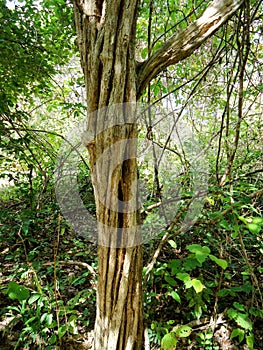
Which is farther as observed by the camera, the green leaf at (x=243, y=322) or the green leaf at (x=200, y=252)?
the green leaf at (x=243, y=322)

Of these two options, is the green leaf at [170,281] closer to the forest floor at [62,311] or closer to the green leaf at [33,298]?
the forest floor at [62,311]

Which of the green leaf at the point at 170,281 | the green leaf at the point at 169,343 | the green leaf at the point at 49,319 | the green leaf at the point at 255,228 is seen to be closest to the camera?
the green leaf at the point at 255,228

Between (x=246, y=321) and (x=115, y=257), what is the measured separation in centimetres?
75

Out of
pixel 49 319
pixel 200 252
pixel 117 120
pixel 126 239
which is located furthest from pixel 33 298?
pixel 117 120

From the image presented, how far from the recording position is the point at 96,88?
3.19 ft

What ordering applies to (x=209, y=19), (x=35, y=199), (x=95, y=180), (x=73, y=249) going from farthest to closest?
(x=35, y=199) → (x=73, y=249) → (x=95, y=180) → (x=209, y=19)

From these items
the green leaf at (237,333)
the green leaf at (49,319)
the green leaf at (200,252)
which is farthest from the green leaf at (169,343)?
the green leaf at (49,319)

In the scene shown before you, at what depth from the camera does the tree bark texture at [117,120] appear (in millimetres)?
930

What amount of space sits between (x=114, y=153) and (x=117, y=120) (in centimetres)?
12

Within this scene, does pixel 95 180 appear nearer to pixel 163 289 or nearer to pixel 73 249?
pixel 163 289

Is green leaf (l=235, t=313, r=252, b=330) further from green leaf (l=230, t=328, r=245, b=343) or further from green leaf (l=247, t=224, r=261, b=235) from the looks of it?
green leaf (l=247, t=224, r=261, b=235)

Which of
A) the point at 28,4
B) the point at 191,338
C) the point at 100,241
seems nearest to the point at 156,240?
the point at 191,338

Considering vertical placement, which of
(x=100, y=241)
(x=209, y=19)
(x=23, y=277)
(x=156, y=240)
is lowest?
(x=23, y=277)

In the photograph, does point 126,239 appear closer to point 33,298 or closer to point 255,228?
point 255,228
